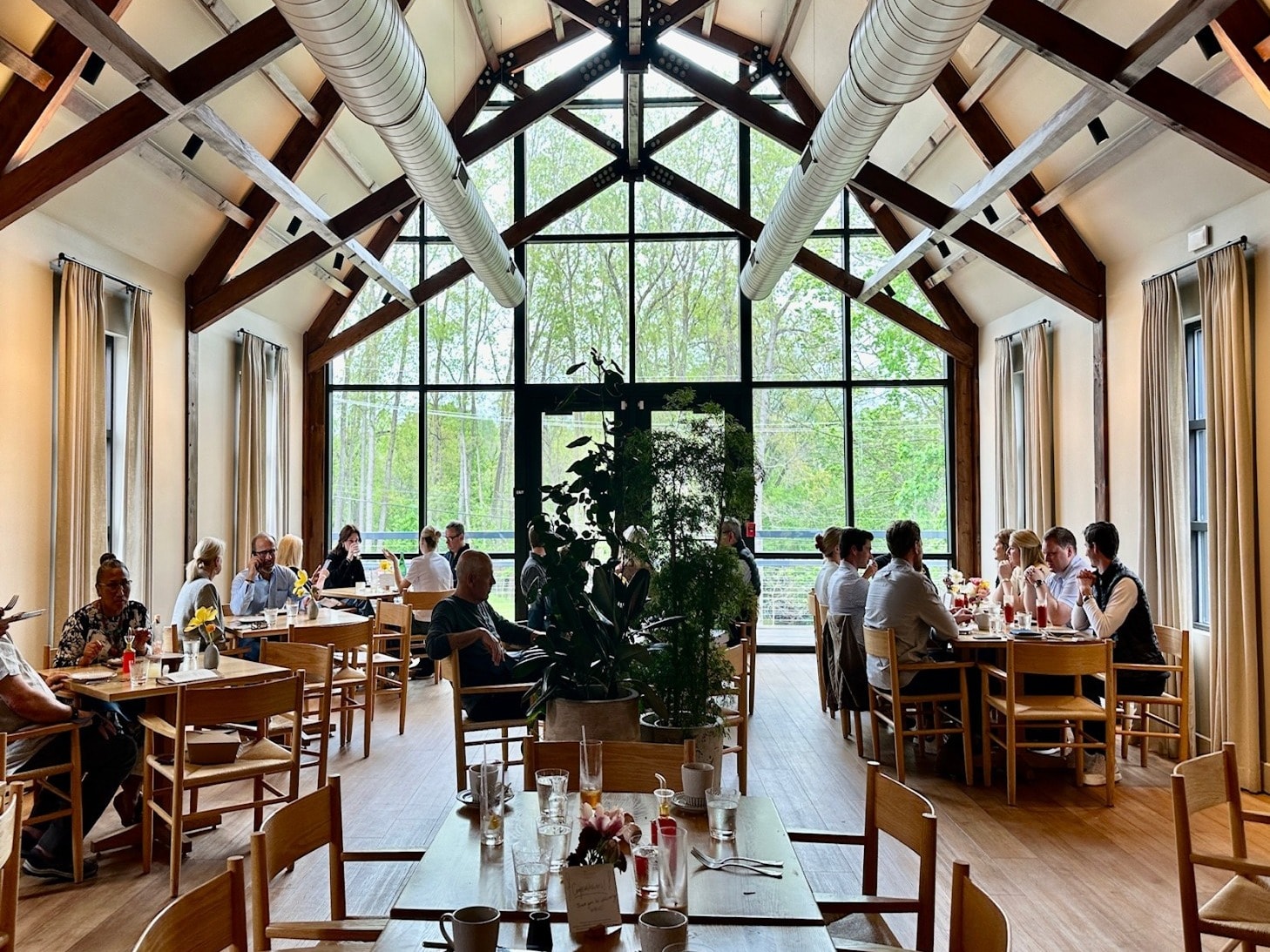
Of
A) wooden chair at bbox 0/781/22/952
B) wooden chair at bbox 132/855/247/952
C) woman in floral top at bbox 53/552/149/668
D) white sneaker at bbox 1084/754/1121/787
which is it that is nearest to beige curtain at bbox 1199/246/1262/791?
white sneaker at bbox 1084/754/1121/787

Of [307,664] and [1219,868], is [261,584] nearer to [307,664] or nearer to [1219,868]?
[307,664]

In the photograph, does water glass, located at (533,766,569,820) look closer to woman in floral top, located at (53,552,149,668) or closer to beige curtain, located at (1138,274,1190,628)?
woman in floral top, located at (53,552,149,668)

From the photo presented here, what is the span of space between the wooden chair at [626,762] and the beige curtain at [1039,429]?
6878mm

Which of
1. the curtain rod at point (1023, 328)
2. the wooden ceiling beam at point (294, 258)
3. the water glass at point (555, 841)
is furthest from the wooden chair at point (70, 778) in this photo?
the curtain rod at point (1023, 328)

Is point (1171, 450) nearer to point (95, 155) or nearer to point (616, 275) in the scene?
point (616, 275)

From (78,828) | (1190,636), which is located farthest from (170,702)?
(1190,636)

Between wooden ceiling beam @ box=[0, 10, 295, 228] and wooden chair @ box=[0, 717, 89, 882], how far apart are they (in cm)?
315

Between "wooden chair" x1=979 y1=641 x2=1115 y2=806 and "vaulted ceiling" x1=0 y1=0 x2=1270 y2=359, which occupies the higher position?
"vaulted ceiling" x1=0 y1=0 x2=1270 y2=359

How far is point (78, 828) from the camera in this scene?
4.45 m

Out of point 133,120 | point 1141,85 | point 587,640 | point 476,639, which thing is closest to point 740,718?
point 587,640

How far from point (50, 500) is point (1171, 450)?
25.3 ft

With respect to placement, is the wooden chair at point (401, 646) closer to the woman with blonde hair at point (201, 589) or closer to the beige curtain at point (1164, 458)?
the woman with blonde hair at point (201, 589)

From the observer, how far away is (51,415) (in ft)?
22.0

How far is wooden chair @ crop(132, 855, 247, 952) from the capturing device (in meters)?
1.95
